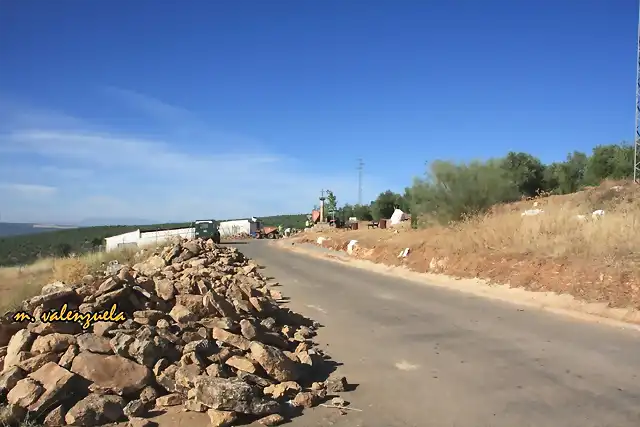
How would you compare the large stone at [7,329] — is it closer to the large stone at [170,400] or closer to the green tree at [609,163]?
the large stone at [170,400]

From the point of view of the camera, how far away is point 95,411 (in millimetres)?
5398

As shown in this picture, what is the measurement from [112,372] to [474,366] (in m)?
4.86

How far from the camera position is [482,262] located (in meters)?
16.9

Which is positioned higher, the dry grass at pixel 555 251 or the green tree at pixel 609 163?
the green tree at pixel 609 163

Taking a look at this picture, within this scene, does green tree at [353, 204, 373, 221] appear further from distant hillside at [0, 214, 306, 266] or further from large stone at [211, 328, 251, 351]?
large stone at [211, 328, 251, 351]

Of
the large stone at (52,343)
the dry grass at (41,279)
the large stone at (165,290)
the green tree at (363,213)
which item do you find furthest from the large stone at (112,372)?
the green tree at (363,213)

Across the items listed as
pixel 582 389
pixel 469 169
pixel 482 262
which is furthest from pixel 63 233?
pixel 582 389

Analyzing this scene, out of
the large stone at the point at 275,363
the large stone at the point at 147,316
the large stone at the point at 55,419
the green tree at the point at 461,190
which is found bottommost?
the large stone at the point at 55,419

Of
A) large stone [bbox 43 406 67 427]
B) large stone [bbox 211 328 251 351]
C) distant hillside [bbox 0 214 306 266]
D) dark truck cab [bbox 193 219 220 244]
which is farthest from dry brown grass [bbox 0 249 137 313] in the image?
dark truck cab [bbox 193 219 220 244]

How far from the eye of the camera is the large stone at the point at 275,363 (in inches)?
261

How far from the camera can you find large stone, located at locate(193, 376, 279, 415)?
5.57 meters

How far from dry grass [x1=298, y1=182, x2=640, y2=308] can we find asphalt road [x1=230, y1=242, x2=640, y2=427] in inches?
62.3

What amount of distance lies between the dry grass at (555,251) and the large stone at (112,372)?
31.5ft

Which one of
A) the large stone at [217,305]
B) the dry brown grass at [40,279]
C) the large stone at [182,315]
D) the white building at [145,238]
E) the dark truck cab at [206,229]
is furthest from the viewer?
the dark truck cab at [206,229]
